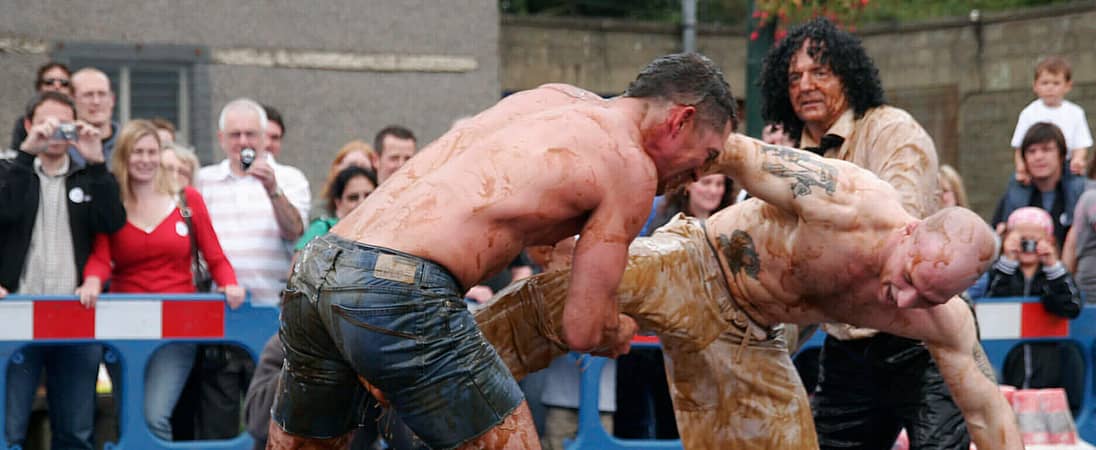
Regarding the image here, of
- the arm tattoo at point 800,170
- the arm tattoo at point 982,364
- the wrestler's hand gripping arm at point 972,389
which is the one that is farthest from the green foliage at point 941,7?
the arm tattoo at point 800,170

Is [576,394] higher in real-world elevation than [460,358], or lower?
lower

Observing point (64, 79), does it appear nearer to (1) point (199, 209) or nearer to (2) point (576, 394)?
(1) point (199, 209)

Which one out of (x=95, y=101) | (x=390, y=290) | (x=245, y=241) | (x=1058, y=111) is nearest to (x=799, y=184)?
(x=390, y=290)

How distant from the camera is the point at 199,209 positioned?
19.6 feet

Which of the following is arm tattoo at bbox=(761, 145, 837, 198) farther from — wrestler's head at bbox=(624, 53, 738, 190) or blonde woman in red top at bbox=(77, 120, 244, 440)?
blonde woman in red top at bbox=(77, 120, 244, 440)

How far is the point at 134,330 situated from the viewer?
5582 mm

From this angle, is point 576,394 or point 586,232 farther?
point 576,394

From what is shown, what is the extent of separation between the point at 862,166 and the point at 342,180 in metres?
2.68

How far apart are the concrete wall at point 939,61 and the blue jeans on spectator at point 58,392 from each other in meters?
9.73

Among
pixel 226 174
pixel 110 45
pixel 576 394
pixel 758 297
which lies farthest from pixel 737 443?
pixel 110 45

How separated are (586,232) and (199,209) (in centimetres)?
313

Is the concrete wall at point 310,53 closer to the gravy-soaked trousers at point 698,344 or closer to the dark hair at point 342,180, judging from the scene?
the dark hair at point 342,180

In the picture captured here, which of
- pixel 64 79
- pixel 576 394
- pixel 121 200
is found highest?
pixel 64 79

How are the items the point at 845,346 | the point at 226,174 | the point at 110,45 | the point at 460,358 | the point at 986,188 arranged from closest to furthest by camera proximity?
the point at 460,358 → the point at 845,346 → the point at 226,174 → the point at 110,45 → the point at 986,188
